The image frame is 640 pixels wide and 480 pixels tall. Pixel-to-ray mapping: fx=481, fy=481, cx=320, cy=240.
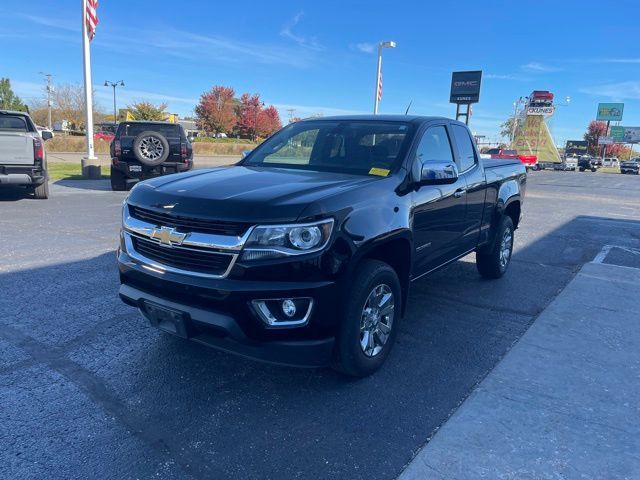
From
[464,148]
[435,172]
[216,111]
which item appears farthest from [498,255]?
[216,111]

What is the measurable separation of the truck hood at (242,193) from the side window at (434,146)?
70 centimetres

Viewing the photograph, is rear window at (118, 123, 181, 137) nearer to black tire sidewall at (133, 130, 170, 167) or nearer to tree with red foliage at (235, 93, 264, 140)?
black tire sidewall at (133, 130, 170, 167)

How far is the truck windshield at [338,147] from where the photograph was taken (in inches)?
151

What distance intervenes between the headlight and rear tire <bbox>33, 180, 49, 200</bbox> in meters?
9.43

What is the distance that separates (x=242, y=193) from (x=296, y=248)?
534 mm

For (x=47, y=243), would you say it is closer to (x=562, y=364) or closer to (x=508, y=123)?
(x=562, y=364)

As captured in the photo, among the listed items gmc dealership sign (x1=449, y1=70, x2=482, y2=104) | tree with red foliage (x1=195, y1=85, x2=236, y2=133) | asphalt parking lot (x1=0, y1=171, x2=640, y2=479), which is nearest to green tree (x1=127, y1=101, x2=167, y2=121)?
tree with red foliage (x1=195, y1=85, x2=236, y2=133)

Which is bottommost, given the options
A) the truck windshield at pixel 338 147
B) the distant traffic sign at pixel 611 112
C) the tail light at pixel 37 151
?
the tail light at pixel 37 151

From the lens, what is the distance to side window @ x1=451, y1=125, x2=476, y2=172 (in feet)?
15.7

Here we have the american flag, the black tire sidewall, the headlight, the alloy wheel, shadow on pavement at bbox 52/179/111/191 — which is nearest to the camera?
the headlight

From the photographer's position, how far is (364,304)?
307cm

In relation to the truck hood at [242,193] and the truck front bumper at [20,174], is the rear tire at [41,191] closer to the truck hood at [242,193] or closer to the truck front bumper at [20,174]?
the truck front bumper at [20,174]

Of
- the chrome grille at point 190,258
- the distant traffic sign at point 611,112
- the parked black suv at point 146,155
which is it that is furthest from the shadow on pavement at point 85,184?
the distant traffic sign at point 611,112

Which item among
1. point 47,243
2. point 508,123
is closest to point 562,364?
point 47,243
